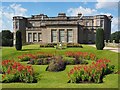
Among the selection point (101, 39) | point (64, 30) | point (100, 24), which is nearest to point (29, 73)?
point (101, 39)

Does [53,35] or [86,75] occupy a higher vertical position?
[53,35]

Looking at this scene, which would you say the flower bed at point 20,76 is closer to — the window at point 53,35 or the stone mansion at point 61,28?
the stone mansion at point 61,28

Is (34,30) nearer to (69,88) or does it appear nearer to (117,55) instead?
(117,55)

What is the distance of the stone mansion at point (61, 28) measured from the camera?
52.3m

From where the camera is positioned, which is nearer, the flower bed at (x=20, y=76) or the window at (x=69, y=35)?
the flower bed at (x=20, y=76)

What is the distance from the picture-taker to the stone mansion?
52312 millimetres

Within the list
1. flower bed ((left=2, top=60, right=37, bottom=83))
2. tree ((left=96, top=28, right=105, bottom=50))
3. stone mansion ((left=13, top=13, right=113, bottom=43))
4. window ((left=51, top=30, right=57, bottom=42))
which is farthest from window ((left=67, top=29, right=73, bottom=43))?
flower bed ((left=2, top=60, right=37, bottom=83))

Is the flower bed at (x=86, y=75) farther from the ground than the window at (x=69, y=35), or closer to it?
closer to it

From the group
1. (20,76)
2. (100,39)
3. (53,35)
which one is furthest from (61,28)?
(20,76)

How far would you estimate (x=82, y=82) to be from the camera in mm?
14031

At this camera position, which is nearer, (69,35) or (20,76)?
(20,76)

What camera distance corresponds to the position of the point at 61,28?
52.3 meters

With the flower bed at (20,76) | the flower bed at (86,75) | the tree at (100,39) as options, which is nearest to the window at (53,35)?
the tree at (100,39)

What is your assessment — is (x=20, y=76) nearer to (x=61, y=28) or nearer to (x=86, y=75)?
(x=86, y=75)
